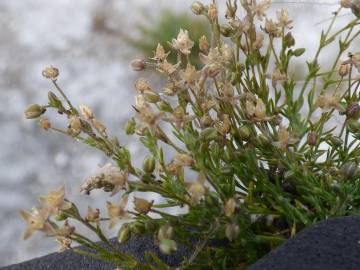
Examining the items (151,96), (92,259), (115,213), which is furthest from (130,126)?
(92,259)

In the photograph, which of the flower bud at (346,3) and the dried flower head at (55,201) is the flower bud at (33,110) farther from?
the flower bud at (346,3)

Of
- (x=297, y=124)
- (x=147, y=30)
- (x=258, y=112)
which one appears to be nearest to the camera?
(x=258, y=112)

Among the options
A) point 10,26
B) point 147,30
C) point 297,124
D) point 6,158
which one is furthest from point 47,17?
point 297,124

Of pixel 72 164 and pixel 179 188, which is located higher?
pixel 72 164

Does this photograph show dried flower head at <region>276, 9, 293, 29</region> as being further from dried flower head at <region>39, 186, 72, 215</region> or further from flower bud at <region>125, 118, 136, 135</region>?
dried flower head at <region>39, 186, 72, 215</region>

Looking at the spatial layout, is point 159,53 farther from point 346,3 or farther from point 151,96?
point 346,3

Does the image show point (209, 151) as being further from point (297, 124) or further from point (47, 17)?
point (47, 17)

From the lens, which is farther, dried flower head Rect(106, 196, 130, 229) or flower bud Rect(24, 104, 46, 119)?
flower bud Rect(24, 104, 46, 119)

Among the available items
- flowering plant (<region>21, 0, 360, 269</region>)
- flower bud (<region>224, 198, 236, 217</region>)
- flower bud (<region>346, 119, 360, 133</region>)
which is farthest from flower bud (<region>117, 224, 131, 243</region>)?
flower bud (<region>346, 119, 360, 133</region>)
